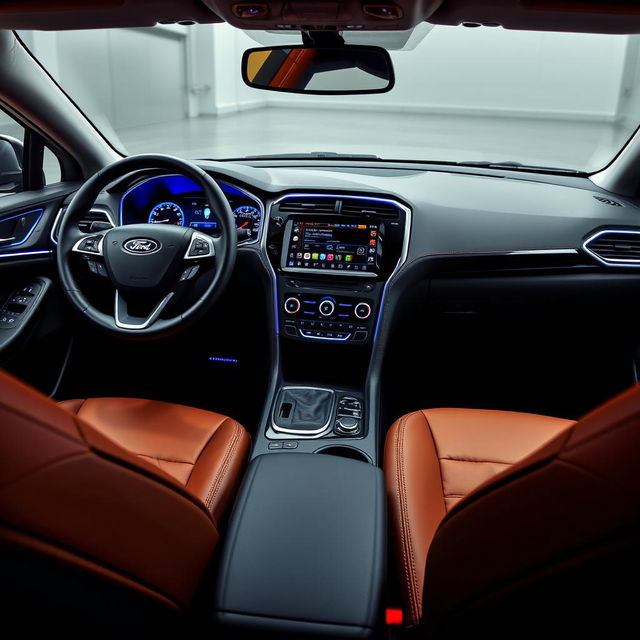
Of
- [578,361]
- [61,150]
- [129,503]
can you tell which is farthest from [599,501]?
[61,150]

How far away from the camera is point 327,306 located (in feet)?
8.36

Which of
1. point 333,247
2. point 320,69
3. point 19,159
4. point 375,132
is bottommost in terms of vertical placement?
point 375,132

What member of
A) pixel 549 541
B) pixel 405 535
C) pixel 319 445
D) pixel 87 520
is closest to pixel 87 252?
pixel 319 445

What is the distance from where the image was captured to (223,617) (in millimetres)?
914

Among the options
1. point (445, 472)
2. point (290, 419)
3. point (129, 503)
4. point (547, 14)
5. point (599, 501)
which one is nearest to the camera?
point (599, 501)

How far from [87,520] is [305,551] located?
453 mm

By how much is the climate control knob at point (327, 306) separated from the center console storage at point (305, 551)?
1293 millimetres

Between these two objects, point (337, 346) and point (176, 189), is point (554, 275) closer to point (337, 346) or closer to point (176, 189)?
point (337, 346)

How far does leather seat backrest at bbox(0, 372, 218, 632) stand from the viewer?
1.97 ft

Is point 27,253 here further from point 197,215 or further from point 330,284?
point 330,284

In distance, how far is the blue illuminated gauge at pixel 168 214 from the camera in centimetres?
268

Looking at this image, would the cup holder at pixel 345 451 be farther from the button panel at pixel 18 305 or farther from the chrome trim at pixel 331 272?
the button panel at pixel 18 305

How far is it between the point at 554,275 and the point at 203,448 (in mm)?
1538

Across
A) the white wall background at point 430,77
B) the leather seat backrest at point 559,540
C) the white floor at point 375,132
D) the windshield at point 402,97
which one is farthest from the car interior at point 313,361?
the white wall background at point 430,77
